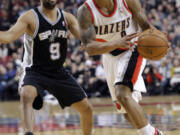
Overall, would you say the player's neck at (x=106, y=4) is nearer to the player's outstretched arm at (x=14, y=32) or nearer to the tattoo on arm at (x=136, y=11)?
the tattoo on arm at (x=136, y=11)

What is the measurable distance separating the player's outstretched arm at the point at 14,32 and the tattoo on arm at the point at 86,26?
684 mm

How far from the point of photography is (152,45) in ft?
13.7

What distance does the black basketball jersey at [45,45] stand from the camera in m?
4.61

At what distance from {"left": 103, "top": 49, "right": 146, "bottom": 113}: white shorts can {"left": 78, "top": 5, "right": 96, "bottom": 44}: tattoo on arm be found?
458 mm

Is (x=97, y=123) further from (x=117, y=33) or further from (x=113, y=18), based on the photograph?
(x=113, y=18)

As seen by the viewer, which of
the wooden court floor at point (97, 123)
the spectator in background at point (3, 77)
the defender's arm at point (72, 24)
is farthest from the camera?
the spectator in background at point (3, 77)

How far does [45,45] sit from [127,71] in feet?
3.59

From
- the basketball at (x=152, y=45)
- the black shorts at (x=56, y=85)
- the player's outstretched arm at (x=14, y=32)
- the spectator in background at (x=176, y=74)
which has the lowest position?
the spectator in background at (x=176, y=74)

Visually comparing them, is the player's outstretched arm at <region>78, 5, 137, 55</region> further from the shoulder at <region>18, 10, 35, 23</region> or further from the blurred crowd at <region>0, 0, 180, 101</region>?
the blurred crowd at <region>0, 0, 180, 101</region>

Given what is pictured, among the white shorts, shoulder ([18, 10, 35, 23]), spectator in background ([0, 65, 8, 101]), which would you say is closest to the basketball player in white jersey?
the white shorts

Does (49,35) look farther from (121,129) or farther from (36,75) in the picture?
(121,129)

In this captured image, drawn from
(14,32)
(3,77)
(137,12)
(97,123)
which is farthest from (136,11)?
(3,77)

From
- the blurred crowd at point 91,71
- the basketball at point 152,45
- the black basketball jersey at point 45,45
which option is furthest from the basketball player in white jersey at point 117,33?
the blurred crowd at point 91,71

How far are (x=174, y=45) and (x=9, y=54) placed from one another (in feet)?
20.5
